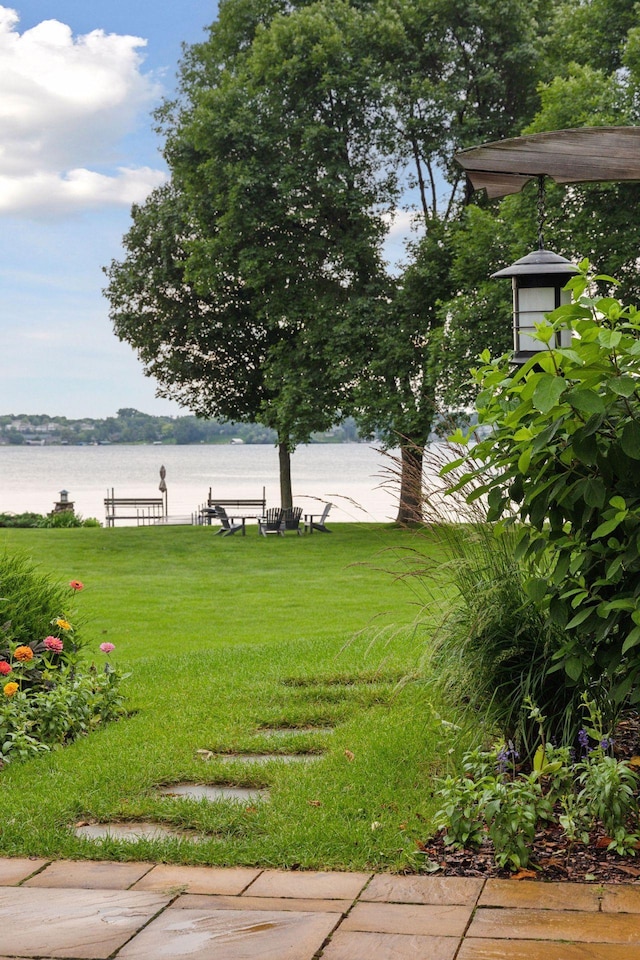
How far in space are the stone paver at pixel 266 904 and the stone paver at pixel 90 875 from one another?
25cm

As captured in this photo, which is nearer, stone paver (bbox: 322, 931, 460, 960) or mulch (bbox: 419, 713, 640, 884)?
stone paver (bbox: 322, 931, 460, 960)

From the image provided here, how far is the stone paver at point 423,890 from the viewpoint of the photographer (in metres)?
2.56

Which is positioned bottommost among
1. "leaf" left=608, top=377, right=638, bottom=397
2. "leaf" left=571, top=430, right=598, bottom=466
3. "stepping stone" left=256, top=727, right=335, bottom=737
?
"stepping stone" left=256, top=727, right=335, bottom=737

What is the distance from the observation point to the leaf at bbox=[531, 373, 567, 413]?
2.54 meters

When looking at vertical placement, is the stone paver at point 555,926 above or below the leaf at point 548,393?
below

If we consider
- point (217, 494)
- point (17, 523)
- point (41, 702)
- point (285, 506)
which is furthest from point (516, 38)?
point (217, 494)

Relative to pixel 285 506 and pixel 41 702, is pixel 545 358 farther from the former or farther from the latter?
pixel 285 506

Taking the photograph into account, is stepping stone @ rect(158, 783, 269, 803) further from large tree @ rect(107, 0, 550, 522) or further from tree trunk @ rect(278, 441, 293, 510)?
tree trunk @ rect(278, 441, 293, 510)

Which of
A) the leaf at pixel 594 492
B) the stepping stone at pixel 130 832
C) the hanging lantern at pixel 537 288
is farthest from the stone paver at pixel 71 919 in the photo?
the hanging lantern at pixel 537 288

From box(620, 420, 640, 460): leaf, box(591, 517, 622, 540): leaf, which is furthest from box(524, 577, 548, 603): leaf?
box(620, 420, 640, 460): leaf

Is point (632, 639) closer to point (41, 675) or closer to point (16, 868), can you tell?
point (16, 868)

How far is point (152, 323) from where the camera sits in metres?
22.4

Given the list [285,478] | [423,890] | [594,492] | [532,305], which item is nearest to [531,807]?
[423,890]

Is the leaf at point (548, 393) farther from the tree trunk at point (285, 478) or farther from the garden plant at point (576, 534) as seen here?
the tree trunk at point (285, 478)
